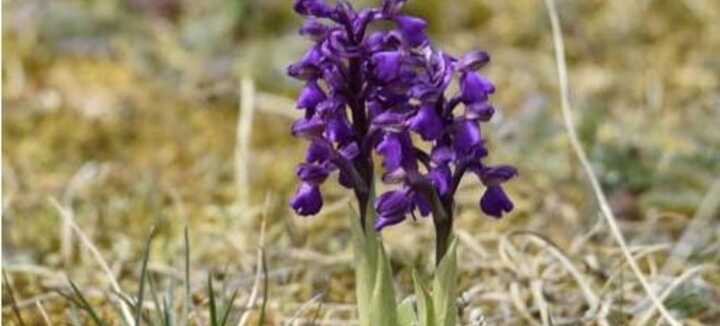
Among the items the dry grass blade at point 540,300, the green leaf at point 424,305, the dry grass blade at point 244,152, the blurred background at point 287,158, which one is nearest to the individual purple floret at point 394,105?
the green leaf at point 424,305

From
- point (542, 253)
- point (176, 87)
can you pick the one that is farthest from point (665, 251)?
point (176, 87)

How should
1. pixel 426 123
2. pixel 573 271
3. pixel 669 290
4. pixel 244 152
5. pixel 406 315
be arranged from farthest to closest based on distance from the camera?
1. pixel 244 152
2. pixel 573 271
3. pixel 669 290
4. pixel 406 315
5. pixel 426 123

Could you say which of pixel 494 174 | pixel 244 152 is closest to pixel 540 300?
pixel 494 174

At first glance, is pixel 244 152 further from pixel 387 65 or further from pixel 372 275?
pixel 387 65

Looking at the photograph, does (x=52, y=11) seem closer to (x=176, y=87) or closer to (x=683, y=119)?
(x=176, y=87)

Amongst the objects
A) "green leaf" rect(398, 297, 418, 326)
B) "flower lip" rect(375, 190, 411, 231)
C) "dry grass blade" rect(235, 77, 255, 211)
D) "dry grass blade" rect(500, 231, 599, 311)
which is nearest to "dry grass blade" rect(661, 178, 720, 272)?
"dry grass blade" rect(500, 231, 599, 311)

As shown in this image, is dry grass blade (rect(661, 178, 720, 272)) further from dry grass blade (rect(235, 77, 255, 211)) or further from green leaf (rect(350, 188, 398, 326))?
green leaf (rect(350, 188, 398, 326))
